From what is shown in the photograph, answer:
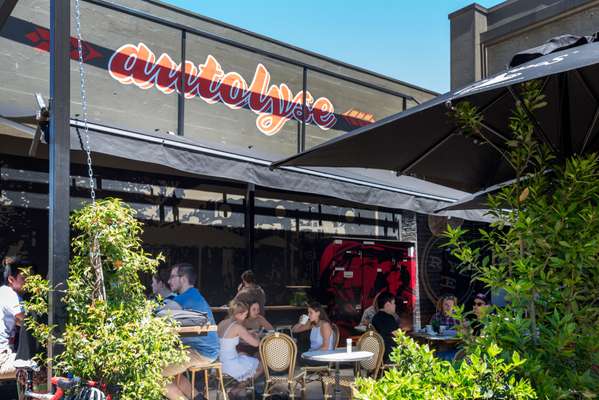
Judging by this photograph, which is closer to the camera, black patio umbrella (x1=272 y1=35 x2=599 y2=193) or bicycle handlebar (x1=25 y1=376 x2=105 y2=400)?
black patio umbrella (x1=272 y1=35 x2=599 y2=193)

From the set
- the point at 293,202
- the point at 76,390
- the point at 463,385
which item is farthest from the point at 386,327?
the point at 463,385

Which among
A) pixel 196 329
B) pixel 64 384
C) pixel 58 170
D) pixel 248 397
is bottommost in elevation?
pixel 248 397

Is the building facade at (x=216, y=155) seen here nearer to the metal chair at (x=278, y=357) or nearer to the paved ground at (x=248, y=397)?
the paved ground at (x=248, y=397)

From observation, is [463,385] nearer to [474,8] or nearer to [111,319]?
[111,319]

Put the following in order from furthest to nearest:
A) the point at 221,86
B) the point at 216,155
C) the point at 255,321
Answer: the point at 221,86 → the point at 255,321 → the point at 216,155

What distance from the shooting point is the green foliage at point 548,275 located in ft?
8.71

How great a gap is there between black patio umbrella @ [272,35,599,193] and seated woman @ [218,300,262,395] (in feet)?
10.6

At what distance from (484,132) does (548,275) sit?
1580 mm

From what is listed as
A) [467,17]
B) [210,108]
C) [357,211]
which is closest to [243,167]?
[210,108]

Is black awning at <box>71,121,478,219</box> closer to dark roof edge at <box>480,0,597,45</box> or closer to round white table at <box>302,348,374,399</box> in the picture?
round white table at <box>302,348,374,399</box>

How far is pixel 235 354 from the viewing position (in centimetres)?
701

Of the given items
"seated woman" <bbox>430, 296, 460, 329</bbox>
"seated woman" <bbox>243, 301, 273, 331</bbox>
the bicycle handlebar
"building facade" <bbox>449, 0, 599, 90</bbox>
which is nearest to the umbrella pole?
the bicycle handlebar

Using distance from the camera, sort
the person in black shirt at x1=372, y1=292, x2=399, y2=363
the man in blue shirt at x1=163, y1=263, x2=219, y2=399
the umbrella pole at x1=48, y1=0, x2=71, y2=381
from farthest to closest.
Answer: the person in black shirt at x1=372, y1=292, x2=399, y2=363 < the man in blue shirt at x1=163, y1=263, x2=219, y2=399 < the umbrella pole at x1=48, y1=0, x2=71, y2=381

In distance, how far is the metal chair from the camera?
658 cm
